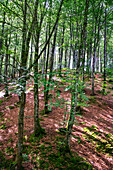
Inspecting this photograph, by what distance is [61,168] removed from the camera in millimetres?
3879

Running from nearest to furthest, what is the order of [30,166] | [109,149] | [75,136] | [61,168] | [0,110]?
[61,168], [30,166], [109,149], [75,136], [0,110]

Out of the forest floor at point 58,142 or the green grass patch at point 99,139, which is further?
the green grass patch at point 99,139

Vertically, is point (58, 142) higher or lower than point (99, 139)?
higher

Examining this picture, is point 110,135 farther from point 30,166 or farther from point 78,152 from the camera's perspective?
point 30,166

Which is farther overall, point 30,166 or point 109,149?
point 109,149

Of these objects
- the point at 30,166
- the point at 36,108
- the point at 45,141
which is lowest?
the point at 30,166

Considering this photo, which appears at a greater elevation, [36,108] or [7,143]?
[36,108]

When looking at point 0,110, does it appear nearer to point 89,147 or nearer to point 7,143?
point 7,143

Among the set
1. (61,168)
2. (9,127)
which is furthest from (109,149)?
(9,127)

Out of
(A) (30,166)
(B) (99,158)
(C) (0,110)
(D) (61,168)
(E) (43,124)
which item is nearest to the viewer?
(D) (61,168)

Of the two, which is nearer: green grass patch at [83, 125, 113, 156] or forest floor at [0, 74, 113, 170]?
forest floor at [0, 74, 113, 170]

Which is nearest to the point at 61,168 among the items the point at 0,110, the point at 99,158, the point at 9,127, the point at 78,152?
the point at 78,152

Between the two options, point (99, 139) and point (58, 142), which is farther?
point (99, 139)

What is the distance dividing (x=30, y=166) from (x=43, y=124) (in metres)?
2.49
